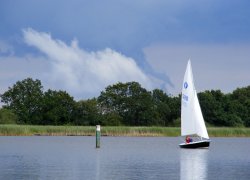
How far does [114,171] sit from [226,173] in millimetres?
6073

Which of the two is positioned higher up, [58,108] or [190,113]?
[58,108]

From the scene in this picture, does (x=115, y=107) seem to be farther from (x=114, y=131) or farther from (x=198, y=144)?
(x=198, y=144)

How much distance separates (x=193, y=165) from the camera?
43.7 meters

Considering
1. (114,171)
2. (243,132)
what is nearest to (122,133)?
(243,132)

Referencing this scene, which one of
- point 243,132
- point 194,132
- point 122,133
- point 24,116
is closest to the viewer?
point 194,132

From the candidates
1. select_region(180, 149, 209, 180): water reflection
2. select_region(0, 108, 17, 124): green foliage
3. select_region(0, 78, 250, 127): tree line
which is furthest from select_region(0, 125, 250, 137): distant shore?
select_region(180, 149, 209, 180): water reflection

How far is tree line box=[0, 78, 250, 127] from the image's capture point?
12344cm

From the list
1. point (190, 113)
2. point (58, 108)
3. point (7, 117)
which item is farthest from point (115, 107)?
point (190, 113)

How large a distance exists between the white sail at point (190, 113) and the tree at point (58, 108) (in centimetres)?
6105

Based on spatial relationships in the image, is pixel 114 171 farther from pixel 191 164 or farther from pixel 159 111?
pixel 159 111

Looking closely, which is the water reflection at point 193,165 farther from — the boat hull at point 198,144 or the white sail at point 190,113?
the white sail at point 190,113

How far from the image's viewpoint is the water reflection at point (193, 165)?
3594cm

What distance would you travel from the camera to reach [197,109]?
62.5 meters

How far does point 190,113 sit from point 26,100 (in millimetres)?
72196
